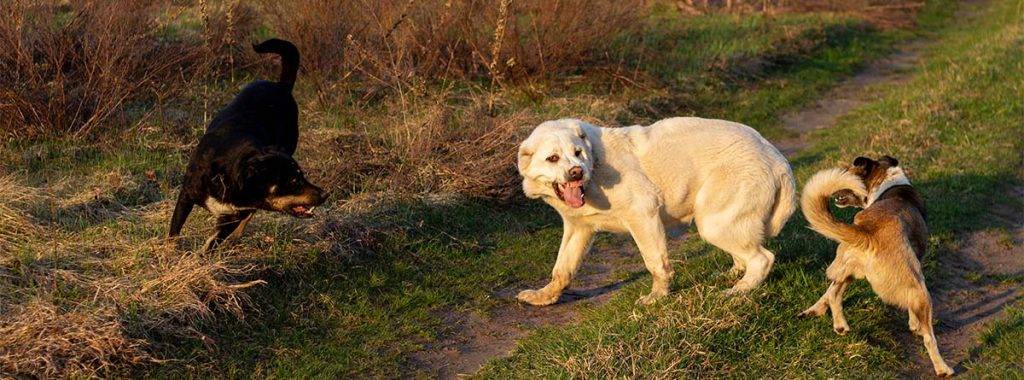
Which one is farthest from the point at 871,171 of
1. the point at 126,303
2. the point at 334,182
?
the point at 126,303

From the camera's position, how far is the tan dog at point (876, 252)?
211 inches

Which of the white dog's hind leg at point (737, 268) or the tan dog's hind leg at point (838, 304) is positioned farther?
the white dog's hind leg at point (737, 268)

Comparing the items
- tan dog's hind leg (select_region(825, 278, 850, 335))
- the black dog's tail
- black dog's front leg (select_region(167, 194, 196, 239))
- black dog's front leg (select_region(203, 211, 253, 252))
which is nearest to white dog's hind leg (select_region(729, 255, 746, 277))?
tan dog's hind leg (select_region(825, 278, 850, 335))

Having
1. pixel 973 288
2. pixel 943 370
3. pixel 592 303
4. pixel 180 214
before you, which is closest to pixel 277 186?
pixel 180 214

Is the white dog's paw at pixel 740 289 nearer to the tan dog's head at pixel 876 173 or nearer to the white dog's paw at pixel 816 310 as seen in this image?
the white dog's paw at pixel 816 310

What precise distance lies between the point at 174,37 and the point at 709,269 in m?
7.12

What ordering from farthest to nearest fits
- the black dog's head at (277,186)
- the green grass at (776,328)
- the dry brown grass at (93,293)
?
the black dog's head at (277,186), the green grass at (776,328), the dry brown grass at (93,293)

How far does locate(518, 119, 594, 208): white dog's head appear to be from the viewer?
5.73 m

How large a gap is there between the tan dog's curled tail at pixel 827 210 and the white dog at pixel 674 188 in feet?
1.46

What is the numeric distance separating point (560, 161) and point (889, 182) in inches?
98.0

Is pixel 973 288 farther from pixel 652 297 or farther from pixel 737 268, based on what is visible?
pixel 652 297

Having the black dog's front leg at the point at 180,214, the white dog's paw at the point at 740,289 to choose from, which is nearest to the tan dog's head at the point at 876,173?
the white dog's paw at the point at 740,289

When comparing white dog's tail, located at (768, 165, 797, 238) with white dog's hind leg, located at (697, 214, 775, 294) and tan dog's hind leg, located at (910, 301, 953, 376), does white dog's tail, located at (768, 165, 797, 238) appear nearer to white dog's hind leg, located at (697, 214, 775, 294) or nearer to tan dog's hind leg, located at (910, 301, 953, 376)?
white dog's hind leg, located at (697, 214, 775, 294)

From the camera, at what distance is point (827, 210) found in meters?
5.63
